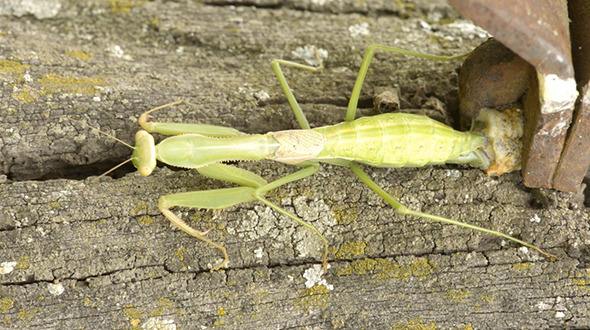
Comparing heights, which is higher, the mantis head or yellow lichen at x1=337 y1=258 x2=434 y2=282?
the mantis head

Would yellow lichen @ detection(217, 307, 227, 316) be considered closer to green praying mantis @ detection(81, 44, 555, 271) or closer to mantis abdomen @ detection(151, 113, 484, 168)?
green praying mantis @ detection(81, 44, 555, 271)

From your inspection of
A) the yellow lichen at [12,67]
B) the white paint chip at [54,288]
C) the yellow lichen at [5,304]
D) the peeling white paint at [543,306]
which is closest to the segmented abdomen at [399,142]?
the peeling white paint at [543,306]

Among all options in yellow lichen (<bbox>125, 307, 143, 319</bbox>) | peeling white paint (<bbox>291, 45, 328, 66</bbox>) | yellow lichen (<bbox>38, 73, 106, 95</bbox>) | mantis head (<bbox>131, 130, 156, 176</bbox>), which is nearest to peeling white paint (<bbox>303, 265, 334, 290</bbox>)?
yellow lichen (<bbox>125, 307, 143, 319</bbox>)

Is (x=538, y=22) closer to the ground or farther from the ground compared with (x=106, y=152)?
farther from the ground

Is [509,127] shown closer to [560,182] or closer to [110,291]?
[560,182]

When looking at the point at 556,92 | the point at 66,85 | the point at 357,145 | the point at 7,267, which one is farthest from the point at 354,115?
the point at 7,267

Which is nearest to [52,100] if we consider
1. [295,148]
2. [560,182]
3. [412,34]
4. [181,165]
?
[181,165]

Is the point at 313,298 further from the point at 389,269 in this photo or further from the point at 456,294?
the point at 456,294
